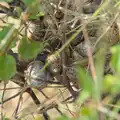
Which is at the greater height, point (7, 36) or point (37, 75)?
point (7, 36)

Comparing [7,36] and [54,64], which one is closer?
[7,36]

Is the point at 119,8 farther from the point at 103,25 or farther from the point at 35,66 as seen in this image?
the point at 35,66

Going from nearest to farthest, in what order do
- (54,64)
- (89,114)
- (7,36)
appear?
(89,114), (7,36), (54,64)

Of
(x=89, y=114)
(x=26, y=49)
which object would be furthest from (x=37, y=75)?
(x=89, y=114)

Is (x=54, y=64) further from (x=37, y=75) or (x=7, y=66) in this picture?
(x=7, y=66)

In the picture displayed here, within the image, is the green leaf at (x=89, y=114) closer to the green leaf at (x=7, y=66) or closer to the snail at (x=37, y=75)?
the green leaf at (x=7, y=66)

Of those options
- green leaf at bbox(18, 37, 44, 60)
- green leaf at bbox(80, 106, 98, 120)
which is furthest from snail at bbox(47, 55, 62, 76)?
green leaf at bbox(80, 106, 98, 120)

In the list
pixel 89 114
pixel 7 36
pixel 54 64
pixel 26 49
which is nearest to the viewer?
pixel 89 114
